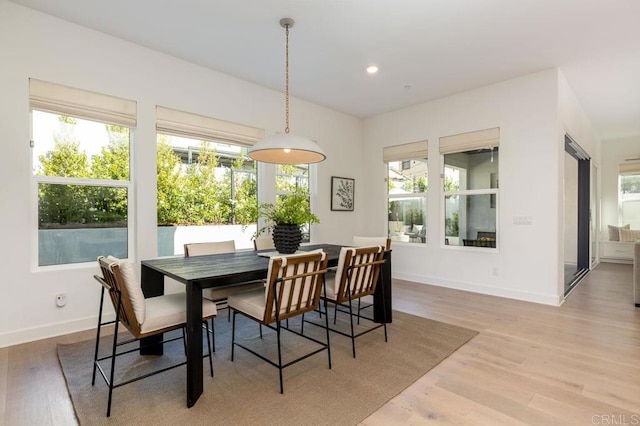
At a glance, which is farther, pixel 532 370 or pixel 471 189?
pixel 471 189

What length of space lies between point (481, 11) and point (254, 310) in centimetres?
309

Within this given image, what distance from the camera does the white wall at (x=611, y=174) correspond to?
291 inches

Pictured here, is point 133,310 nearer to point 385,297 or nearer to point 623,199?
point 385,297

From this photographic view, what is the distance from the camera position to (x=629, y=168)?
7.26 metres

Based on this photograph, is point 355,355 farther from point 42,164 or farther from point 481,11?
point 42,164

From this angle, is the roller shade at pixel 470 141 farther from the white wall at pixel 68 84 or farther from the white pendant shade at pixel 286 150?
the white wall at pixel 68 84

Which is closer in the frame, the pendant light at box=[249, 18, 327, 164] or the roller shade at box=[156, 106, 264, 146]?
the pendant light at box=[249, 18, 327, 164]

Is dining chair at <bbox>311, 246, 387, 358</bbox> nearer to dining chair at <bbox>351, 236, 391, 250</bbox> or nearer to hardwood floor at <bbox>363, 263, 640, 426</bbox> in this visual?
dining chair at <bbox>351, 236, 391, 250</bbox>

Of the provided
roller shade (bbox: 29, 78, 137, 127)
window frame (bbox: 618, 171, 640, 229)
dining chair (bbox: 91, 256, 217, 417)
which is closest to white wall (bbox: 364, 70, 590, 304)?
window frame (bbox: 618, 171, 640, 229)

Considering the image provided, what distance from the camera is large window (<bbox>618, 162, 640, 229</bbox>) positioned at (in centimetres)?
732

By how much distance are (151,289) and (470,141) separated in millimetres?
4373

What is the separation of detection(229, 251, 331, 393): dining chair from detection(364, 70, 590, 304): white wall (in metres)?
3.12

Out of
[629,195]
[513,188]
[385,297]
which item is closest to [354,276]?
[385,297]

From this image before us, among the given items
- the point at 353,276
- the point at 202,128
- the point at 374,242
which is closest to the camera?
the point at 353,276
